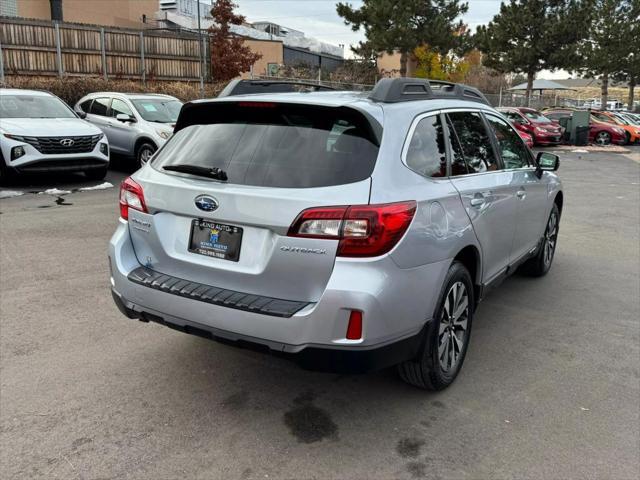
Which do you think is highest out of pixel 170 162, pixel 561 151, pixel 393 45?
pixel 393 45

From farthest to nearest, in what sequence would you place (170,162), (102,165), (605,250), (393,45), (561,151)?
(393,45) < (561,151) < (102,165) < (605,250) < (170,162)

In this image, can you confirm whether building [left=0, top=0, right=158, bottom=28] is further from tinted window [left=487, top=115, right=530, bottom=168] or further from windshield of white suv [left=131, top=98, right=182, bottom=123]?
tinted window [left=487, top=115, right=530, bottom=168]

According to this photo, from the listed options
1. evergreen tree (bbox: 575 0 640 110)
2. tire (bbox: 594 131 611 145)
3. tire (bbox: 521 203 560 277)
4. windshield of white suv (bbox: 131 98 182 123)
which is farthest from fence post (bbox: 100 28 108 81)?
evergreen tree (bbox: 575 0 640 110)

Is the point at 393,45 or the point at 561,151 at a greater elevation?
the point at 393,45

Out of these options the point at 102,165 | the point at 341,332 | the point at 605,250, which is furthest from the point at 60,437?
the point at 102,165

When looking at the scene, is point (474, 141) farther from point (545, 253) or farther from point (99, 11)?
point (99, 11)

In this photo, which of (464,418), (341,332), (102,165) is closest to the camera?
(341,332)

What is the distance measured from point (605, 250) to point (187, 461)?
606 centimetres

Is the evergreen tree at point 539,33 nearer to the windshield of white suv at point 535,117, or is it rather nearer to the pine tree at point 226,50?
the windshield of white suv at point 535,117

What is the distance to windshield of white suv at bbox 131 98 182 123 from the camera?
1259 cm

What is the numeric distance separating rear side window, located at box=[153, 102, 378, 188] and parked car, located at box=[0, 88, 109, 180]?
772 cm

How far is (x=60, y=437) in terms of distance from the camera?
3047 mm

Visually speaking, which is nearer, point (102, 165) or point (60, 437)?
point (60, 437)

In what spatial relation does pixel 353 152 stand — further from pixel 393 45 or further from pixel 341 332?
pixel 393 45
